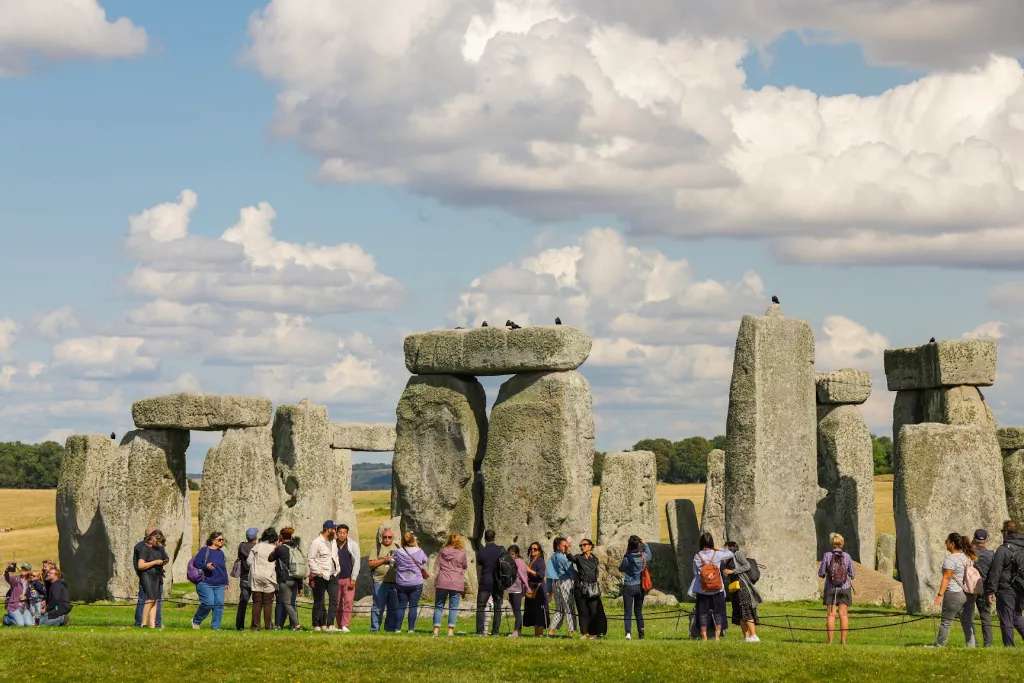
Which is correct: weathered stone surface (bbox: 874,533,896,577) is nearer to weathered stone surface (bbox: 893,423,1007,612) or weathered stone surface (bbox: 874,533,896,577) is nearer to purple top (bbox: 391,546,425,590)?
weathered stone surface (bbox: 893,423,1007,612)

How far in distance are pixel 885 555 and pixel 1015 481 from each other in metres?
4.86

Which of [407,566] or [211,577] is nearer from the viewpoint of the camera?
[407,566]

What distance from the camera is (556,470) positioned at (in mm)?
29891

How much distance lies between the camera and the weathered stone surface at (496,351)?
3008cm

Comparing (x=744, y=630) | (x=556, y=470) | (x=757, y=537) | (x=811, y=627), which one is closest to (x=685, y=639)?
(x=744, y=630)

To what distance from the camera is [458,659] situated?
75.4 ft

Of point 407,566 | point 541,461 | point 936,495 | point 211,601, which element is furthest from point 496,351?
point 936,495

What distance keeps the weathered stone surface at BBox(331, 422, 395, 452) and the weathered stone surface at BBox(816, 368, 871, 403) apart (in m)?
9.25

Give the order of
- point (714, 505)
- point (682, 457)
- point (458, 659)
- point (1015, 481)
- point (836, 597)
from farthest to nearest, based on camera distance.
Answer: point (682, 457), point (714, 505), point (1015, 481), point (836, 597), point (458, 659)

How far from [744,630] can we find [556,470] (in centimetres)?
638

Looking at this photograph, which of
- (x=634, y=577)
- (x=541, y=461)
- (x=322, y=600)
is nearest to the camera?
(x=634, y=577)

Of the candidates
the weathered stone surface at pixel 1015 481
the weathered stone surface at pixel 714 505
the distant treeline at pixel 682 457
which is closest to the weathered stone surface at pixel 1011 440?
the weathered stone surface at pixel 1015 481

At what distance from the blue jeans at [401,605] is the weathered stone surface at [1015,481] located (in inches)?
481

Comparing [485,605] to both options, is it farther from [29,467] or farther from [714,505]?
[29,467]
